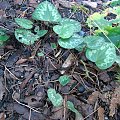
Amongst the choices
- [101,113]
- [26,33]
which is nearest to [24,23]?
[26,33]

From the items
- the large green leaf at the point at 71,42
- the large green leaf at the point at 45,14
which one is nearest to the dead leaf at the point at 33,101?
the large green leaf at the point at 71,42

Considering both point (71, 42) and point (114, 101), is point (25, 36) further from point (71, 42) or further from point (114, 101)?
point (114, 101)

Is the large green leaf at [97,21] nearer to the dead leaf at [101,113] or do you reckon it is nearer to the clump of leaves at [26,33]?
the clump of leaves at [26,33]

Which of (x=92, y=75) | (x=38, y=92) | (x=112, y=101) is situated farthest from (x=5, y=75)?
(x=112, y=101)

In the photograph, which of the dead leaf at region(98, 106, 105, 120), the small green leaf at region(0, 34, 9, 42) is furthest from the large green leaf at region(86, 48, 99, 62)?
the small green leaf at region(0, 34, 9, 42)

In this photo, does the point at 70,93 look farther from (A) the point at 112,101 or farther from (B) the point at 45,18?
(B) the point at 45,18

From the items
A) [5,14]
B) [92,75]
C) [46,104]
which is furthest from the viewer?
[5,14]

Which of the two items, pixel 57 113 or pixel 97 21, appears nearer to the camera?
pixel 57 113
